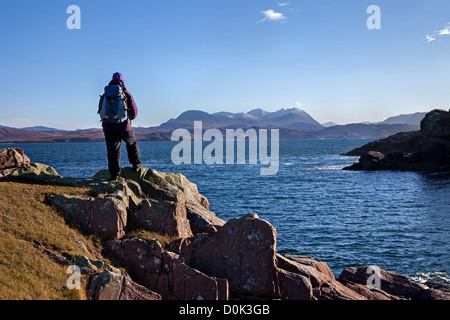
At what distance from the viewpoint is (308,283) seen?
1174 cm

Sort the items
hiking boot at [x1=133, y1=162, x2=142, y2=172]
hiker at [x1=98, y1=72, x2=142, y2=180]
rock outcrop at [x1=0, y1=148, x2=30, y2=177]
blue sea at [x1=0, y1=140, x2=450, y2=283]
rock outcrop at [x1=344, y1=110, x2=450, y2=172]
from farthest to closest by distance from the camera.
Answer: rock outcrop at [x1=344, y1=110, x2=450, y2=172] < blue sea at [x1=0, y1=140, x2=450, y2=283] < hiking boot at [x1=133, y1=162, x2=142, y2=172] < rock outcrop at [x1=0, y1=148, x2=30, y2=177] < hiker at [x1=98, y1=72, x2=142, y2=180]

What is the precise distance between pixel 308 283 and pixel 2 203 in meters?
10.6

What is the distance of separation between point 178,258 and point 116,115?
6695 millimetres

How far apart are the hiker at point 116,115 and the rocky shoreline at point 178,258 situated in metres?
1.43

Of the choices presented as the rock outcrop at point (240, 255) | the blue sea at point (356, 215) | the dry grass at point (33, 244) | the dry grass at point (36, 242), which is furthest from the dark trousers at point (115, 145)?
the blue sea at point (356, 215)

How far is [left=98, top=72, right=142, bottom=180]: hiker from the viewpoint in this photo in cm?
1434

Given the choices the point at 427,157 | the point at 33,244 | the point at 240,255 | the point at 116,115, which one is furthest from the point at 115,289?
the point at 427,157

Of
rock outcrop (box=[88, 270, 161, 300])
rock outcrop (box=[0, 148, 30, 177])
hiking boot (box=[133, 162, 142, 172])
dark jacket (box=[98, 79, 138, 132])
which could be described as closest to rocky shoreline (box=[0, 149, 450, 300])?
rock outcrop (box=[88, 270, 161, 300])

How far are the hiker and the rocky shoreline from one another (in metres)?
1.43

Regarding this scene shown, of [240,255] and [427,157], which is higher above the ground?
[427,157]

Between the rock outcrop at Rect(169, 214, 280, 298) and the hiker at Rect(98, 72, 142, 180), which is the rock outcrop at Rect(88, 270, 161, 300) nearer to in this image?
the rock outcrop at Rect(169, 214, 280, 298)

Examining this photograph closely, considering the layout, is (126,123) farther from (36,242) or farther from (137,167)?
(36,242)

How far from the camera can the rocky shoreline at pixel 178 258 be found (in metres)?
10.4

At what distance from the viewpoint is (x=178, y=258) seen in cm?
1116
